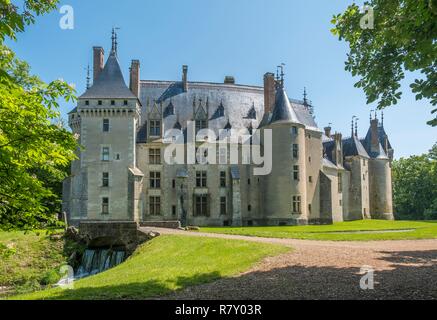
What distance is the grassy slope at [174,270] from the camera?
9.74 meters

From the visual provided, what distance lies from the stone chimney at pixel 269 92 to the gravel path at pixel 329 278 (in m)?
27.0

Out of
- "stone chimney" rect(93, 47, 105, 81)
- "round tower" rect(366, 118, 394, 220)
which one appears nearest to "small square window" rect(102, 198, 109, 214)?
"stone chimney" rect(93, 47, 105, 81)

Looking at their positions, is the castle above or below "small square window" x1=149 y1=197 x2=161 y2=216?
above

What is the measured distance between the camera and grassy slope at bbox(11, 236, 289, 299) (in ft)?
32.0

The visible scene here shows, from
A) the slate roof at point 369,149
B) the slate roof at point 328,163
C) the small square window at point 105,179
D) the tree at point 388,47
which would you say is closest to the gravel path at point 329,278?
the tree at point 388,47

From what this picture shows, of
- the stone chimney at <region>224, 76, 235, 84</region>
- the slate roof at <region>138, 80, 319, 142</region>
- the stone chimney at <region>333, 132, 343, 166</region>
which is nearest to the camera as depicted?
the slate roof at <region>138, 80, 319, 142</region>

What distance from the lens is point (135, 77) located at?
38.0 meters

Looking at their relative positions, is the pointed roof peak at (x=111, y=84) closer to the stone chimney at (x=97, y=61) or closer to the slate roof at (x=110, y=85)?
the slate roof at (x=110, y=85)

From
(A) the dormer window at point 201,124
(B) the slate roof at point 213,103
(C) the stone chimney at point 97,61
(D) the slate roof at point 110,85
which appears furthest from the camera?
(B) the slate roof at point 213,103

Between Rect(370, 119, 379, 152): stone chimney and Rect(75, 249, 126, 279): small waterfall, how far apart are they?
36630 mm

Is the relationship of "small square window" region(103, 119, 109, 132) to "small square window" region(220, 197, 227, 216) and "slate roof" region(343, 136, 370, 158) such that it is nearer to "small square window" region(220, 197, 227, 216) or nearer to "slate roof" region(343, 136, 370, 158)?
"small square window" region(220, 197, 227, 216)

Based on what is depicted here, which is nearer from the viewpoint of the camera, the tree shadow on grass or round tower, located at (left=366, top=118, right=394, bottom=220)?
the tree shadow on grass

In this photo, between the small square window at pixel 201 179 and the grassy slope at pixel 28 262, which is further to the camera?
the small square window at pixel 201 179
